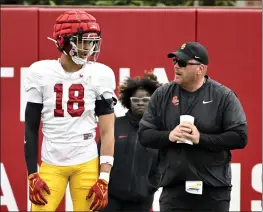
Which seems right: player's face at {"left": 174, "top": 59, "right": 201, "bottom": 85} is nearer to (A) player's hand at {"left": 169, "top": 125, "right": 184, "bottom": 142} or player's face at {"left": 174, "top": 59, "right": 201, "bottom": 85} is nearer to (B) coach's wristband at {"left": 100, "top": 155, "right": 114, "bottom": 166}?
(A) player's hand at {"left": 169, "top": 125, "right": 184, "bottom": 142}

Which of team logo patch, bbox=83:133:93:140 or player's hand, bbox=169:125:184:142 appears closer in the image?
player's hand, bbox=169:125:184:142

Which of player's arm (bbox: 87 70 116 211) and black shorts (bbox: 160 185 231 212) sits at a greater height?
player's arm (bbox: 87 70 116 211)

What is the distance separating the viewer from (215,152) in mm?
5797

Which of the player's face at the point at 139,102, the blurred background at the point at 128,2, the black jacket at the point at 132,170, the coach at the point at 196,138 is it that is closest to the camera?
the coach at the point at 196,138

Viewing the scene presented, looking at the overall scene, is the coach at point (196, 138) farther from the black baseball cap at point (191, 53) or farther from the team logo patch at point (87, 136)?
the team logo patch at point (87, 136)

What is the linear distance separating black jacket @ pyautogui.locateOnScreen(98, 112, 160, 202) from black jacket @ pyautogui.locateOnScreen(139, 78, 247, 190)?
42.0 inches

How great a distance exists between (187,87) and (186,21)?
2.54 metres

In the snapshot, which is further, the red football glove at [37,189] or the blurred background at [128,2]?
the blurred background at [128,2]

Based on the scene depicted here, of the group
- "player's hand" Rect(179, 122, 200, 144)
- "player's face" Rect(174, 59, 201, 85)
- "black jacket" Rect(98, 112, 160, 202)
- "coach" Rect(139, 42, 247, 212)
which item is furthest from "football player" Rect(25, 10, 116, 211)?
"black jacket" Rect(98, 112, 160, 202)

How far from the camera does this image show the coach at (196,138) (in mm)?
5746

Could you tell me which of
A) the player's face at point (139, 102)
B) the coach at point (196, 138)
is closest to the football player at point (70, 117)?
the coach at point (196, 138)

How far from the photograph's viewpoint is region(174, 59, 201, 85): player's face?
584 cm

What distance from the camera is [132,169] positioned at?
6996mm

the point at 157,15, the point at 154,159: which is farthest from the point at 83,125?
the point at 157,15
